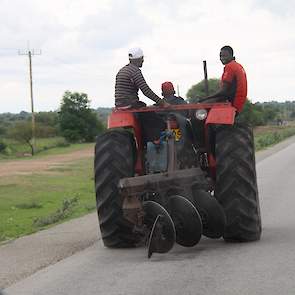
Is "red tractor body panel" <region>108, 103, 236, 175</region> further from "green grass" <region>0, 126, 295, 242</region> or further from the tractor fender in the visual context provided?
"green grass" <region>0, 126, 295, 242</region>

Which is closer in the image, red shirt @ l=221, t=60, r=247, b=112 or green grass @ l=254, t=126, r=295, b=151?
red shirt @ l=221, t=60, r=247, b=112

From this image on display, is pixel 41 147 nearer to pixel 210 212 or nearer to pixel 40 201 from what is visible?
pixel 40 201

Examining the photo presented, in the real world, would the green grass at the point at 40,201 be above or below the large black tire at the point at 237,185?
below

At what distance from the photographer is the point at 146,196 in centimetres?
865

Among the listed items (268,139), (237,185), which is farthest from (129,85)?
(268,139)

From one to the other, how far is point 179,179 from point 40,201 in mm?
12767

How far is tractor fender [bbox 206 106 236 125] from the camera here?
29.6ft

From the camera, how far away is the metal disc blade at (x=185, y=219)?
8.29 m

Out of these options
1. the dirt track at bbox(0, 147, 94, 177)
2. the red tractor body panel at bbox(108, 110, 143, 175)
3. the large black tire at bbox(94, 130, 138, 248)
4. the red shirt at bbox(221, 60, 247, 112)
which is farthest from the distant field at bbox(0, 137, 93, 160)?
the red shirt at bbox(221, 60, 247, 112)

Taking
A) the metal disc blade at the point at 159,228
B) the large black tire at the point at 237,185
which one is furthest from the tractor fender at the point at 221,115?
the metal disc blade at the point at 159,228

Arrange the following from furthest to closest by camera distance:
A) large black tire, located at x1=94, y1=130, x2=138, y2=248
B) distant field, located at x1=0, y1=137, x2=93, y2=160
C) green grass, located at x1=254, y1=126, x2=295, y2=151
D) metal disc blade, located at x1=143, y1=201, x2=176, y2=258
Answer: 1. distant field, located at x1=0, y1=137, x2=93, y2=160
2. green grass, located at x1=254, y1=126, x2=295, y2=151
3. large black tire, located at x1=94, y1=130, x2=138, y2=248
4. metal disc blade, located at x1=143, y1=201, x2=176, y2=258

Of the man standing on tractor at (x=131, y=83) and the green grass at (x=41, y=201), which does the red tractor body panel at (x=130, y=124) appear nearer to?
the man standing on tractor at (x=131, y=83)

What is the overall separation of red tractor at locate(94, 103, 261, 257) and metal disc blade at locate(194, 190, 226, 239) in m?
0.01

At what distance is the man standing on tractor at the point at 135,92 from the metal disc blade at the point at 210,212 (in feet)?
4.10
